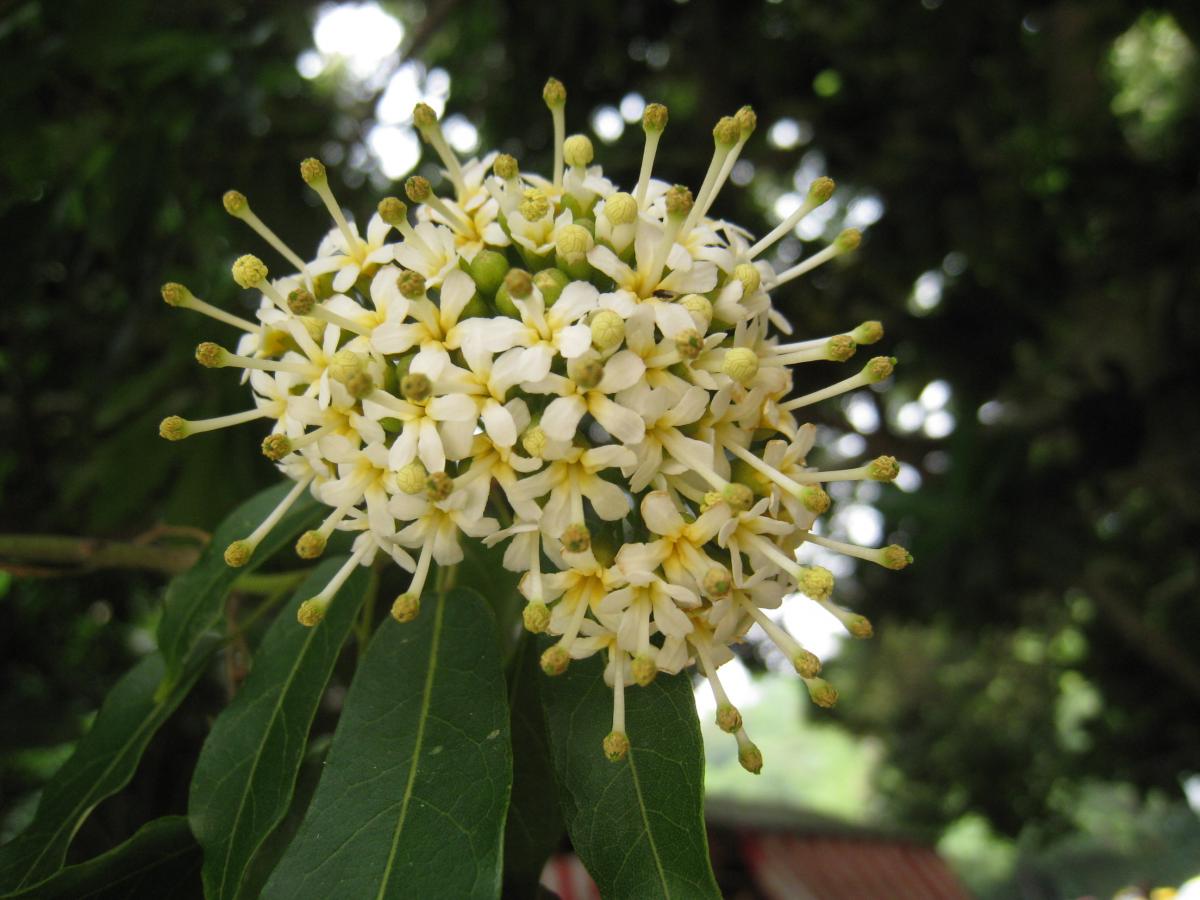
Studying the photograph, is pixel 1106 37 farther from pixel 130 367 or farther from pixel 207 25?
pixel 130 367

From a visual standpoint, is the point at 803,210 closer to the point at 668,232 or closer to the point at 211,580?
the point at 668,232

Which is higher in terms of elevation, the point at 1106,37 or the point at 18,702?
the point at 1106,37

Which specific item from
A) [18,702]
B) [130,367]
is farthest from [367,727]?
[130,367]

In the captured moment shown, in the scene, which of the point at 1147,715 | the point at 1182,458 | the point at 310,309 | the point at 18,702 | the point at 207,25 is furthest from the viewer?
the point at 1147,715

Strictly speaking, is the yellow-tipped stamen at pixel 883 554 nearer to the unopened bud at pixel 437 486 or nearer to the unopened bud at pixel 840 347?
the unopened bud at pixel 840 347

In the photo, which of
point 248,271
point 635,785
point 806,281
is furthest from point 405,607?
point 806,281

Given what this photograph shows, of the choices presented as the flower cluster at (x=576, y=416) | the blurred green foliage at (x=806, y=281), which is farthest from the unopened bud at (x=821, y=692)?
the blurred green foliage at (x=806, y=281)
